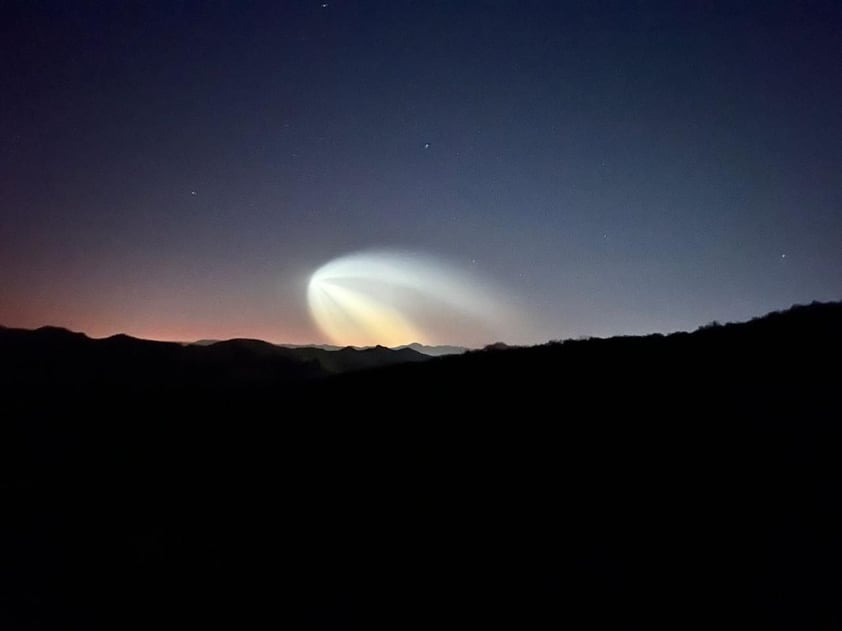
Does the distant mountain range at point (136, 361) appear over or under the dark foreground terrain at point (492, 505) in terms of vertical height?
over

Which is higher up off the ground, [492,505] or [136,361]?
[136,361]

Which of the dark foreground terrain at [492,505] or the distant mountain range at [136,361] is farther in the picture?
the distant mountain range at [136,361]

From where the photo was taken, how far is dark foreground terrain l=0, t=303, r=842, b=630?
969 cm

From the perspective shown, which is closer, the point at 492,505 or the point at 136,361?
the point at 492,505

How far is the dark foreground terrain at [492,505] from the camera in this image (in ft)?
31.8

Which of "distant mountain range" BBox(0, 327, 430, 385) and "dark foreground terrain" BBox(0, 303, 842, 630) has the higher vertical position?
"distant mountain range" BBox(0, 327, 430, 385)

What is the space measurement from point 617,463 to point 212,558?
11273 millimetres

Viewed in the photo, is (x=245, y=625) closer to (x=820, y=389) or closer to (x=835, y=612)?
(x=835, y=612)

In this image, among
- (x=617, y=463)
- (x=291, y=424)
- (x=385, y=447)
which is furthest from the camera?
(x=291, y=424)

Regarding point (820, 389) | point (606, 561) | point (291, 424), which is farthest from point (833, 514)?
point (291, 424)

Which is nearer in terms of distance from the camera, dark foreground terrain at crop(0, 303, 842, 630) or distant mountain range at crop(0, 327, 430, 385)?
dark foreground terrain at crop(0, 303, 842, 630)

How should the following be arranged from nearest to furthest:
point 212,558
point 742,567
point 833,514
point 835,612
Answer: point 835,612, point 742,567, point 833,514, point 212,558

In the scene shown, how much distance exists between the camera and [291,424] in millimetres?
23891

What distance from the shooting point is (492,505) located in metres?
13.1
